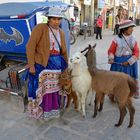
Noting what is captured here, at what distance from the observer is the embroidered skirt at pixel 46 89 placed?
3.93m

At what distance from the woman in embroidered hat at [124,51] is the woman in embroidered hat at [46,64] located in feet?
3.25

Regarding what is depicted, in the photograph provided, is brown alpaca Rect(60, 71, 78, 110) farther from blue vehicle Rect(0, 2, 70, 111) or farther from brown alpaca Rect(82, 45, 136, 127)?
blue vehicle Rect(0, 2, 70, 111)

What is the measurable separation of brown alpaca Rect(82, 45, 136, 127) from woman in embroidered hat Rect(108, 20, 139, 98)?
41 centimetres

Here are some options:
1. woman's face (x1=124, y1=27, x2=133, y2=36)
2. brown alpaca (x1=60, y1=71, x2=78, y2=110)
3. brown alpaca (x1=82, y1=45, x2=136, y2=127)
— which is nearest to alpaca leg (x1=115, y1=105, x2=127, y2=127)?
brown alpaca (x1=82, y1=45, x2=136, y2=127)

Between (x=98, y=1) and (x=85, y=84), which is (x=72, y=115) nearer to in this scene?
(x=85, y=84)

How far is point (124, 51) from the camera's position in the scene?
457cm

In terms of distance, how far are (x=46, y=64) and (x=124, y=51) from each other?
1522mm

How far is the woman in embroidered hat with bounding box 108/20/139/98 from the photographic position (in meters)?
4.46

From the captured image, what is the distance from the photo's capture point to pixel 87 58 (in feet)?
14.1

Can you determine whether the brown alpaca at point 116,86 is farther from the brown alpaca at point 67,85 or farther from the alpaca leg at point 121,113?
the brown alpaca at point 67,85

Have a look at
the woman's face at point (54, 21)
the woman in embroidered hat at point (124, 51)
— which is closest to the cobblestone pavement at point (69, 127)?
the woman in embroidered hat at point (124, 51)

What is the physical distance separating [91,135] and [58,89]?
88 cm

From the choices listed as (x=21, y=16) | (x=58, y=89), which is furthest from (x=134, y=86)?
(x=21, y=16)

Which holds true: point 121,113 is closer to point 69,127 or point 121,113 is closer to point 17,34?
point 69,127
